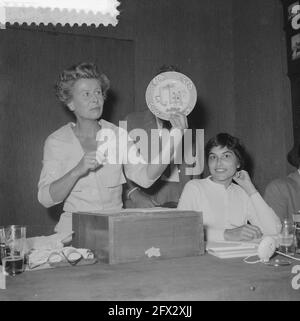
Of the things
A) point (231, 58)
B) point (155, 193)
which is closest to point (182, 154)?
point (155, 193)

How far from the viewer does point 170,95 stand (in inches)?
74.7

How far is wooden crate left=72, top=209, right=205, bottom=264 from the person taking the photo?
119cm

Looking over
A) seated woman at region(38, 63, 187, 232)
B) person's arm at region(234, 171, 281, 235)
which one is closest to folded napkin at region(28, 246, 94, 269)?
seated woman at region(38, 63, 187, 232)

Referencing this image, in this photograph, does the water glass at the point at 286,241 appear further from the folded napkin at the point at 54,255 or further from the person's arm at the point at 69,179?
the person's arm at the point at 69,179

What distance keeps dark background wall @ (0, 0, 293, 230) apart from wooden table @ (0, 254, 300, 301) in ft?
7.39

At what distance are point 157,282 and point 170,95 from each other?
3.63 ft

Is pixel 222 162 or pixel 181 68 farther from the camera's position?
pixel 181 68

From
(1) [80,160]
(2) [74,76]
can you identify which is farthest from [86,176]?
(2) [74,76]

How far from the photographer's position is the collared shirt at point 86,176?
6.49ft

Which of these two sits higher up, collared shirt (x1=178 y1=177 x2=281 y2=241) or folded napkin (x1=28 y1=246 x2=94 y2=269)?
collared shirt (x1=178 y1=177 x2=281 y2=241)

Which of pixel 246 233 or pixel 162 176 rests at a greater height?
pixel 162 176

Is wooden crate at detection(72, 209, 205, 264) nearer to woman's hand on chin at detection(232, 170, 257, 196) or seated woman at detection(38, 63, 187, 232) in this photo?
seated woman at detection(38, 63, 187, 232)

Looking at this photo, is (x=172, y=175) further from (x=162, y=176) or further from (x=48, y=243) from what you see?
(x=48, y=243)

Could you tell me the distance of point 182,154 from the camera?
2.97 metres
